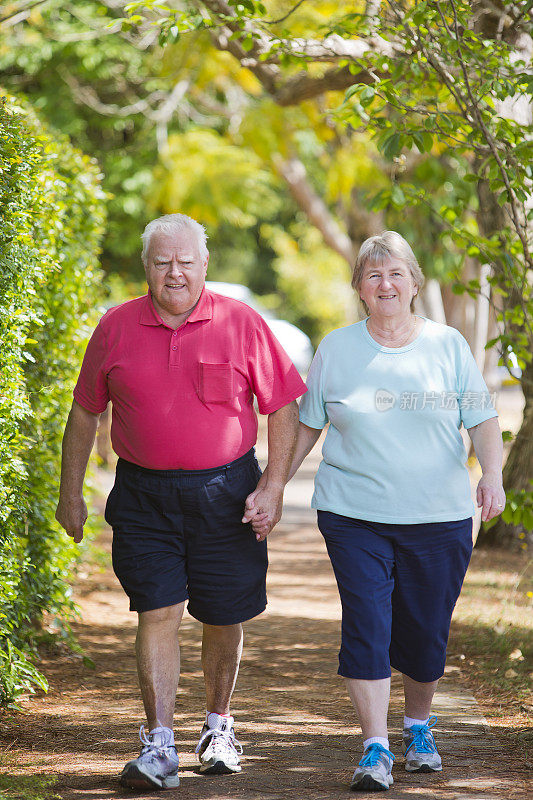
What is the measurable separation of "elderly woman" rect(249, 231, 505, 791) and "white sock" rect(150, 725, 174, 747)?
2.16 feet

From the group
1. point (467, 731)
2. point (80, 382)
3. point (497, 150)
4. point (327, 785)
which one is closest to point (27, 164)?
point (80, 382)

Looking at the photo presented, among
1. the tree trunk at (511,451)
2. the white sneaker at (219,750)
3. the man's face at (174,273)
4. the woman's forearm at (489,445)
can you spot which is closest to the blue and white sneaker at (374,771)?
the white sneaker at (219,750)

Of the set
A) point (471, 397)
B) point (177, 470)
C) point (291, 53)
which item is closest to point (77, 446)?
point (177, 470)

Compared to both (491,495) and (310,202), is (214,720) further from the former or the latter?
(310,202)

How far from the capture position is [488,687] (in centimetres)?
520

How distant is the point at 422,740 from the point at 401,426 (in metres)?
1.19

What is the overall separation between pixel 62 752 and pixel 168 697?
0.59 metres

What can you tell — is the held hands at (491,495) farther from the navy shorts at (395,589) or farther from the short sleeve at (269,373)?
the short sleeve at (269,373)

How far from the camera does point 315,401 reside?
4.04 metres

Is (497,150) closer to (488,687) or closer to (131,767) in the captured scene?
(488,687)

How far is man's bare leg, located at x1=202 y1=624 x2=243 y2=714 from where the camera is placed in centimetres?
404

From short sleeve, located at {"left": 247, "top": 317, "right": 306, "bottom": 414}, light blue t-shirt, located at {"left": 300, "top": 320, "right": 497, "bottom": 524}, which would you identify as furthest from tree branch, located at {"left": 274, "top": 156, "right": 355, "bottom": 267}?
light blue t-shirt, located at {"left": 300, "top": 320, "right": 497, "bottom": 524}

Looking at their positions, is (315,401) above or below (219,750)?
above

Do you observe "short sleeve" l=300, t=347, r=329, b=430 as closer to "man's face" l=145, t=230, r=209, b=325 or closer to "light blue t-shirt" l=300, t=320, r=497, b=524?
"light blue t-shirt" l=300, t=320, r=497, b=524
